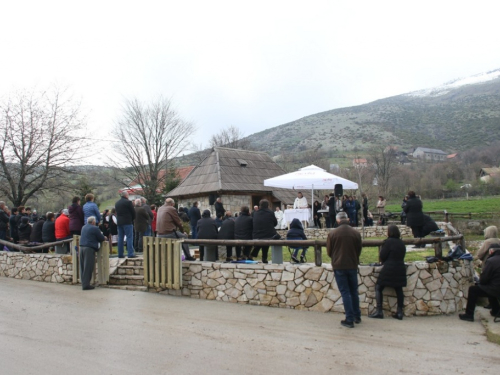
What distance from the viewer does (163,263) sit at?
9102 mm

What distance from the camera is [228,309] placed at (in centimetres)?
809

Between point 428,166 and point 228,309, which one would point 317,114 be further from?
point 228,309

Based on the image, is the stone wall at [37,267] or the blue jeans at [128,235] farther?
the stone wall at [37,267]

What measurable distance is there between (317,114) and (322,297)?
13444 centimetres

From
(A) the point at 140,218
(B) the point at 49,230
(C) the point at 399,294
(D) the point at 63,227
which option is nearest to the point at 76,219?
(D) the point at 63,227

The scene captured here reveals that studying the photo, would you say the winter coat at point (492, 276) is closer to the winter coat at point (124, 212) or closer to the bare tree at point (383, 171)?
the winter coat at point (124, 212)

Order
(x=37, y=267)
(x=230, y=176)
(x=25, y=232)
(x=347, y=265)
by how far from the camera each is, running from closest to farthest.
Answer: (x=347, y=265) → (x=37, y=267) → (x=25, y=232) → (x=230, y=176)

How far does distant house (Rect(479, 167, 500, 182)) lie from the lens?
149 feet

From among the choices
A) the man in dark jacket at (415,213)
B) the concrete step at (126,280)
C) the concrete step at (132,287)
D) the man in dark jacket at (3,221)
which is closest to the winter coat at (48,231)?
the man in dark jacket at (3,221)

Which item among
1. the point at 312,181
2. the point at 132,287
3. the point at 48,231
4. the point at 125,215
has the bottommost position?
the point at 132,287

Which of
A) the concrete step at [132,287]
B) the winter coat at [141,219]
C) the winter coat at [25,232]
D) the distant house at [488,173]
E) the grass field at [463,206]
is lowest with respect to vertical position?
the concrete step at [132,287]

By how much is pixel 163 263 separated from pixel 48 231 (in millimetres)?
5261

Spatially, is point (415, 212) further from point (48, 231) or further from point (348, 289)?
point (48, 231)

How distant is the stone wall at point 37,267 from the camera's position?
11102 mm
